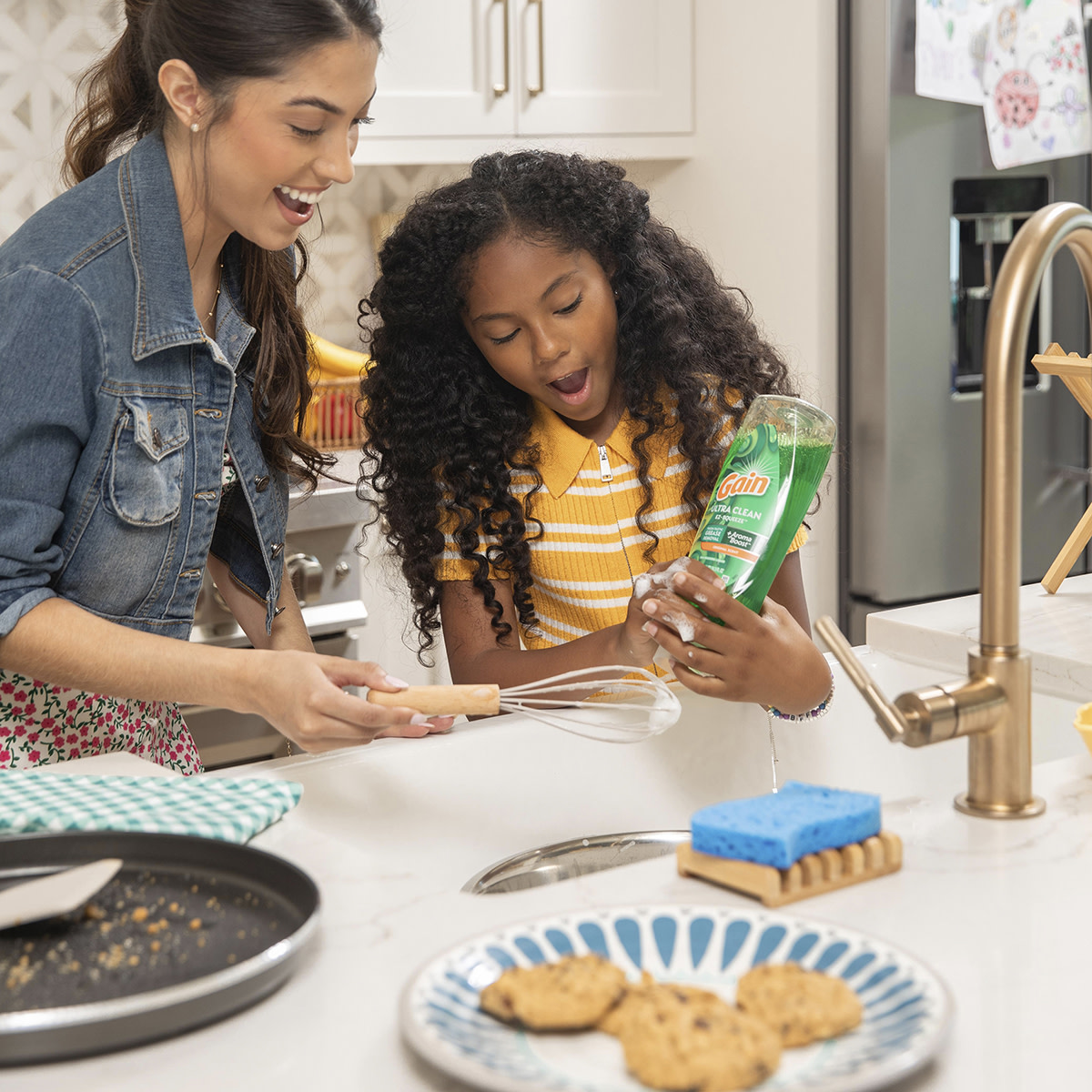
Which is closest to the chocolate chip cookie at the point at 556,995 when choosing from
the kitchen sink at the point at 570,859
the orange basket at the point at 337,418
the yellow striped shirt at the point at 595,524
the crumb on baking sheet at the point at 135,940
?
the crumb on baking sheet at the point at 135,940

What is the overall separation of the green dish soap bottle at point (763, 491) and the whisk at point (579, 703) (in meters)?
0.10

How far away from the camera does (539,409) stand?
143cm

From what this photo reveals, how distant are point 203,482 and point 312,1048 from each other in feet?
2.30

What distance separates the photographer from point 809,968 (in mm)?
583

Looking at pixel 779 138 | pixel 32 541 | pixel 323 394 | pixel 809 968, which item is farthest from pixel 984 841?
pixel 779 138

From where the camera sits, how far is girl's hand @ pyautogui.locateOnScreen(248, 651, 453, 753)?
875 millimetres

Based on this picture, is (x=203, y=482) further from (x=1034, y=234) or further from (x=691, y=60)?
(x=691, y=60)

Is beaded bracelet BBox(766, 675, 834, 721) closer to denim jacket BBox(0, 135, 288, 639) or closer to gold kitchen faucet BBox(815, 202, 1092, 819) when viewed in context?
gold kitchen faucet BBox(815, 202, 1092, 819)

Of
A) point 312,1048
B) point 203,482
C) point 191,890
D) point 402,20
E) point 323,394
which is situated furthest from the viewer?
point 402,20

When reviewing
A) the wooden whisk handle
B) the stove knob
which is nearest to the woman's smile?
the wooden whisk handle

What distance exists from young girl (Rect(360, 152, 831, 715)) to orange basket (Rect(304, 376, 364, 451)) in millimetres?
705

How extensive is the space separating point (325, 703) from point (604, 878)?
26 centimetres

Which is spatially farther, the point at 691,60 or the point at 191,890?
the point at 691,60

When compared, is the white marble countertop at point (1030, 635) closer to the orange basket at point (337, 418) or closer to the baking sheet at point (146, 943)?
the baking sheet at point (146, 943)
